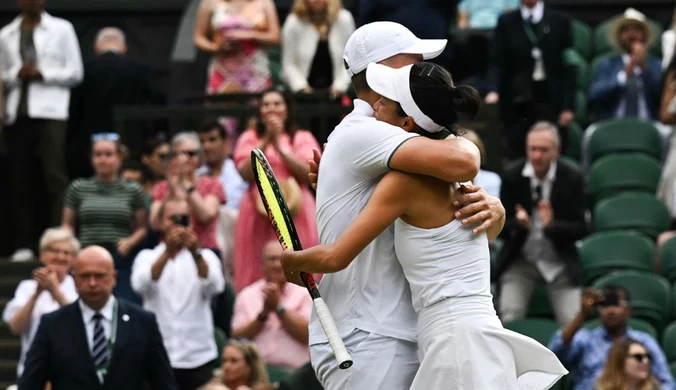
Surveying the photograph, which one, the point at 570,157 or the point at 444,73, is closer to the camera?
the point at 444,73

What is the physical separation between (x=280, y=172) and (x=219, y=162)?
52.0 inches

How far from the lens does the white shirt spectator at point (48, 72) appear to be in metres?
13.7

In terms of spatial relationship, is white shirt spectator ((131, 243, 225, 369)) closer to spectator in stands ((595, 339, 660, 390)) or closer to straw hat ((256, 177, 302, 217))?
straw hat ((256, 177, 302, 217))

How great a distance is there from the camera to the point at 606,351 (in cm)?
1098

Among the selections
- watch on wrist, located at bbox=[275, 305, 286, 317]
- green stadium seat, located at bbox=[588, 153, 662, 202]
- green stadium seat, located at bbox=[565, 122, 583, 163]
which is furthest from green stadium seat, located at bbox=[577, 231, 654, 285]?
watch on wrist, located at bbox=[275, 305, 286, 317]

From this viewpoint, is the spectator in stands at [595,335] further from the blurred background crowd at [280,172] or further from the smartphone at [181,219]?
the smartphone at [181,219]

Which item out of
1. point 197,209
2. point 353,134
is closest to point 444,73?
point 353,134

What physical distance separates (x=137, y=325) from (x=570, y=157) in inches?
230

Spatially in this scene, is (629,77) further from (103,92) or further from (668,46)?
(103,92)

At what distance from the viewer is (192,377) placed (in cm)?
1105

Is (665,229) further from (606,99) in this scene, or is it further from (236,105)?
(236,105)

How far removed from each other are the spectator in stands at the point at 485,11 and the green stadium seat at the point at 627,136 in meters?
1.67

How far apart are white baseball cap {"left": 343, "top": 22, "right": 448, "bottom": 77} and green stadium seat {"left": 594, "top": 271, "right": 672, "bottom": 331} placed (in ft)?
18.9

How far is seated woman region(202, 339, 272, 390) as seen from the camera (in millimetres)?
10031
